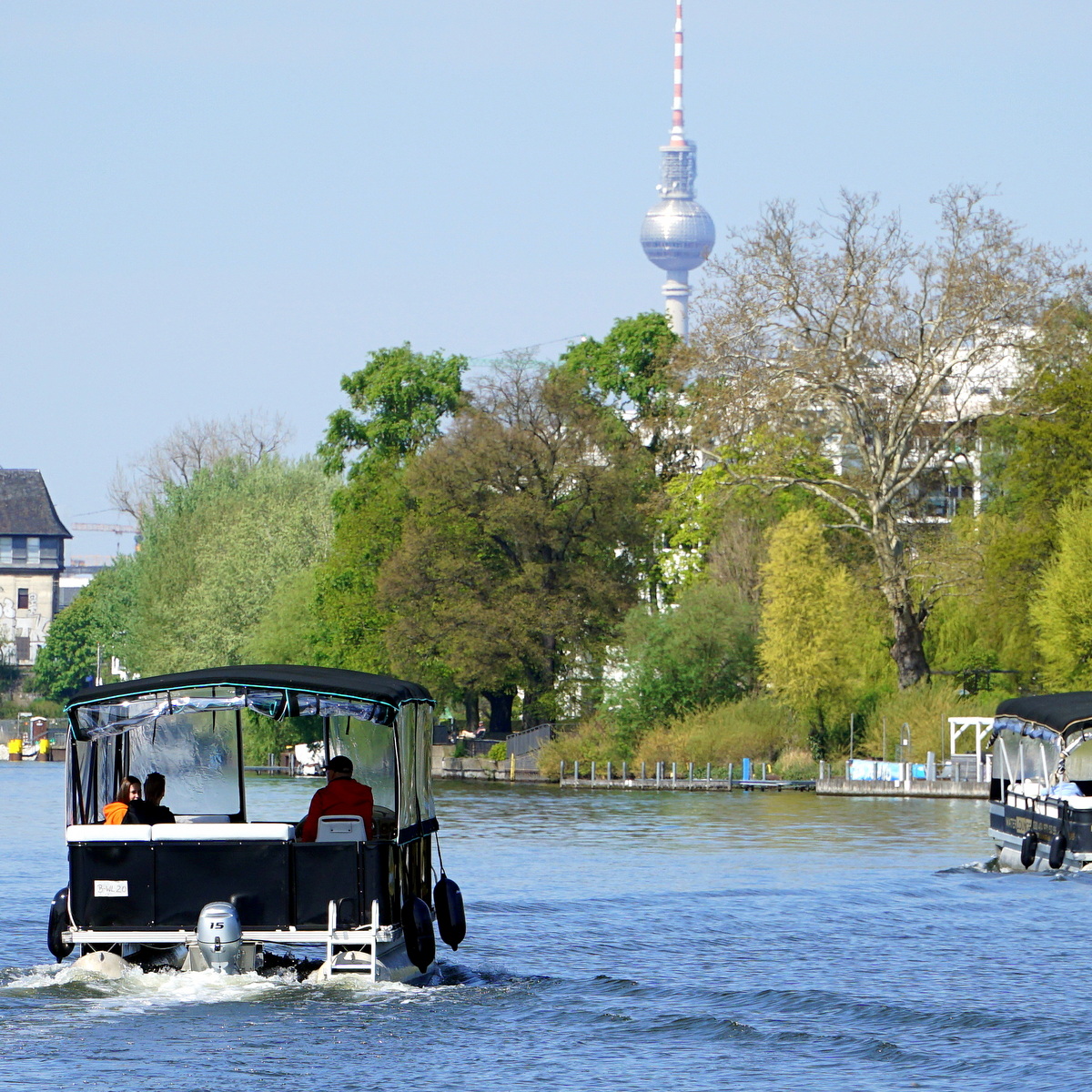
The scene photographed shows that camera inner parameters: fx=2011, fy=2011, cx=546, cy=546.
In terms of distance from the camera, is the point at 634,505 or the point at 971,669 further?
the point at 634,505

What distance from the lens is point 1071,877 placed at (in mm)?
34281

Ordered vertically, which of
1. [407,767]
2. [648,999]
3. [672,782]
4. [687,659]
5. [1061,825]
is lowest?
[648,999]

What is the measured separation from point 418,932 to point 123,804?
3343 millimetres

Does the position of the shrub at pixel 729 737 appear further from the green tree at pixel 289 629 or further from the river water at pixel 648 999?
the river water at pixel 648 999

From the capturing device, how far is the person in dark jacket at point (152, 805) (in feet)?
68.5

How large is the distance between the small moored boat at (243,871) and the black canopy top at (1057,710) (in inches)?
646

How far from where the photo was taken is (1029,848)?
3550 cm

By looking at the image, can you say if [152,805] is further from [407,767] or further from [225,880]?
[407,767]

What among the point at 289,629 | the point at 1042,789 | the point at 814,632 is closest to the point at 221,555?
the point at 289,629

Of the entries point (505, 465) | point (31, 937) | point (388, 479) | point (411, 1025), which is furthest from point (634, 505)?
point (411, 1025)

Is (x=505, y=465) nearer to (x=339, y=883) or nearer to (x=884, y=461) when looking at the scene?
(x=884, y=461)

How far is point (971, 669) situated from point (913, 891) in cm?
3583

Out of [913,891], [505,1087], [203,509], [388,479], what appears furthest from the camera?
[203,509]

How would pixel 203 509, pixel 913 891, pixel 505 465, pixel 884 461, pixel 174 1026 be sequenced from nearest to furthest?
pixel 174 1026
pixel 913 891
pixel 884 461
pixel 505 465
pixel 203 509
